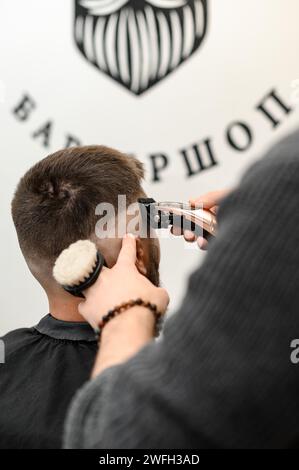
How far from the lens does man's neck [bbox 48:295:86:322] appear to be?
1407 mm

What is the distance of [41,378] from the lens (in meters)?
1.27

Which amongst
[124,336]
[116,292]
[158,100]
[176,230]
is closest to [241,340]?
[124,336]

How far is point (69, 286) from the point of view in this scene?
92 centimetres

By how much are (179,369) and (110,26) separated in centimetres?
211

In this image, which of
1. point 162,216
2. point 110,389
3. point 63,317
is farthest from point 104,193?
point 110,389

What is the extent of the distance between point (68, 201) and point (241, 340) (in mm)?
928

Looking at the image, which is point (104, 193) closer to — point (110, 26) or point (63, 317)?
point (63, 317)

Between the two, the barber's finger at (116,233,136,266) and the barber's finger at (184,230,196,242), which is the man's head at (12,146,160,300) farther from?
the barber's finger at (116,233,136,266)

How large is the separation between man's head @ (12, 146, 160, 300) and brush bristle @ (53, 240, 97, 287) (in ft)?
1.13

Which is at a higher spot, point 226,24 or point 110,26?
point 110,26

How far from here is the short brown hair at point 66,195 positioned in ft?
4.55

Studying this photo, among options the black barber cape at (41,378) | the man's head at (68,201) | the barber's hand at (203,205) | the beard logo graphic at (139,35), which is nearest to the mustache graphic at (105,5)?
the beard logo graphic at (139,35)

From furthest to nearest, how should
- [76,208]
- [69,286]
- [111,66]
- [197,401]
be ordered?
[111,66], [76,208], [69,286], [197,401]
